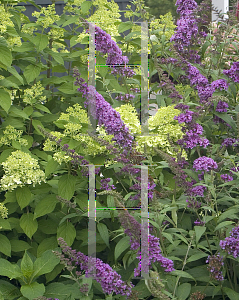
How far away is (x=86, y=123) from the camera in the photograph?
2346 millimetres

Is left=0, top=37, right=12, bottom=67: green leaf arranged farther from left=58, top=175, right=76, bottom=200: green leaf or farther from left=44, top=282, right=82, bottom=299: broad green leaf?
left=44, top=282, right=82, bottom=299: broad green leaf

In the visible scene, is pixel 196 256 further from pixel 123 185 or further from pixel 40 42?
pixel 40 42

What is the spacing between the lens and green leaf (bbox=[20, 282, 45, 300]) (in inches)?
75.9

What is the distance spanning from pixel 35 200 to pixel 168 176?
34.4 inches

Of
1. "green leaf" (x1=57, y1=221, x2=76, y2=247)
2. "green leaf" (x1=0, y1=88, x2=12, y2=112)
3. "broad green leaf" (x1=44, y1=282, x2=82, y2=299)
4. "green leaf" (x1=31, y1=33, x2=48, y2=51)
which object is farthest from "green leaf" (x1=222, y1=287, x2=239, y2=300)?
"green leaf" (x1=31, y1=33, x2=48, y2=51)

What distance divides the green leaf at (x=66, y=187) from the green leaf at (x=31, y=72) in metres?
0.95

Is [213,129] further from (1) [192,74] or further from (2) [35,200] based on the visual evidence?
(2) [35,200]

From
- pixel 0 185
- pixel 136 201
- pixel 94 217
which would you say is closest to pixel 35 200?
pixel 0 185

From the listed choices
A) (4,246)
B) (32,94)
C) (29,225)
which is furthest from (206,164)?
(32,94)

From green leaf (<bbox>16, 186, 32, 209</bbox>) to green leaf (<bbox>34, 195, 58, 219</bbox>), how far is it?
0.23 ft

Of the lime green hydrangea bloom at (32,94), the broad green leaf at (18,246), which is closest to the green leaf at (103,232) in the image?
the broad green leaf at (18,246)

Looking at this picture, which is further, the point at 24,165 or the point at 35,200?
the point at 35,200

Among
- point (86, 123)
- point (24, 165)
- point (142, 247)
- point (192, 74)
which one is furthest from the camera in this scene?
point (192, 74)

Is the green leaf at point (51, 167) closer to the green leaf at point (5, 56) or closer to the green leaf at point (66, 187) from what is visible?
the green leaf at point (66, 187)
